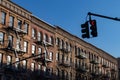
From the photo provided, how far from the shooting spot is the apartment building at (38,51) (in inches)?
1937

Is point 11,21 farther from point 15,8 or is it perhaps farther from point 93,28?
point 93,28

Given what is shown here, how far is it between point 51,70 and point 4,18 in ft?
54.6

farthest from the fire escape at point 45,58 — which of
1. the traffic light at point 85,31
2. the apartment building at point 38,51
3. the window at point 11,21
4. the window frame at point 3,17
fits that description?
the traffic light at point 85,31

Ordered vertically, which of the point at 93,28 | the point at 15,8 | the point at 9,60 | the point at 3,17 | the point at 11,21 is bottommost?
the point at 9,60

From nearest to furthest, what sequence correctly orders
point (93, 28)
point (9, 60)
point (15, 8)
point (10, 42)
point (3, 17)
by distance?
point (93, 28), point (3, 17), point (9, 60), point (10, 42), point (15, 8)

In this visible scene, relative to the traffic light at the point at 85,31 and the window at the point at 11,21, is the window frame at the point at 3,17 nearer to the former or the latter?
the window at the point at 11,21

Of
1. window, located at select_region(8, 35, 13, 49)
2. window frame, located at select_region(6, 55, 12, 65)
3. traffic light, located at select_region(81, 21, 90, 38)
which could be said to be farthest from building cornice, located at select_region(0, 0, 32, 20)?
traffic light, located at select_region(81, 21, 90, 38)

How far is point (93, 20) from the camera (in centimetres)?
2134

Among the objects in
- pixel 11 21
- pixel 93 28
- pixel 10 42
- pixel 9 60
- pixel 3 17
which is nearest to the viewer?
pixel 93 28

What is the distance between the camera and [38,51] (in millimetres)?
57719

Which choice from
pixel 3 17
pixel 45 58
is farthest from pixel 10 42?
pixel 45 58

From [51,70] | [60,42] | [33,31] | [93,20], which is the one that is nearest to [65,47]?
[60,42]

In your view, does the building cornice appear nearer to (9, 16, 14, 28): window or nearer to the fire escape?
(9, 16, 14, 28): window

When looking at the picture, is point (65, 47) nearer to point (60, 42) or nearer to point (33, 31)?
point (60, 42)
